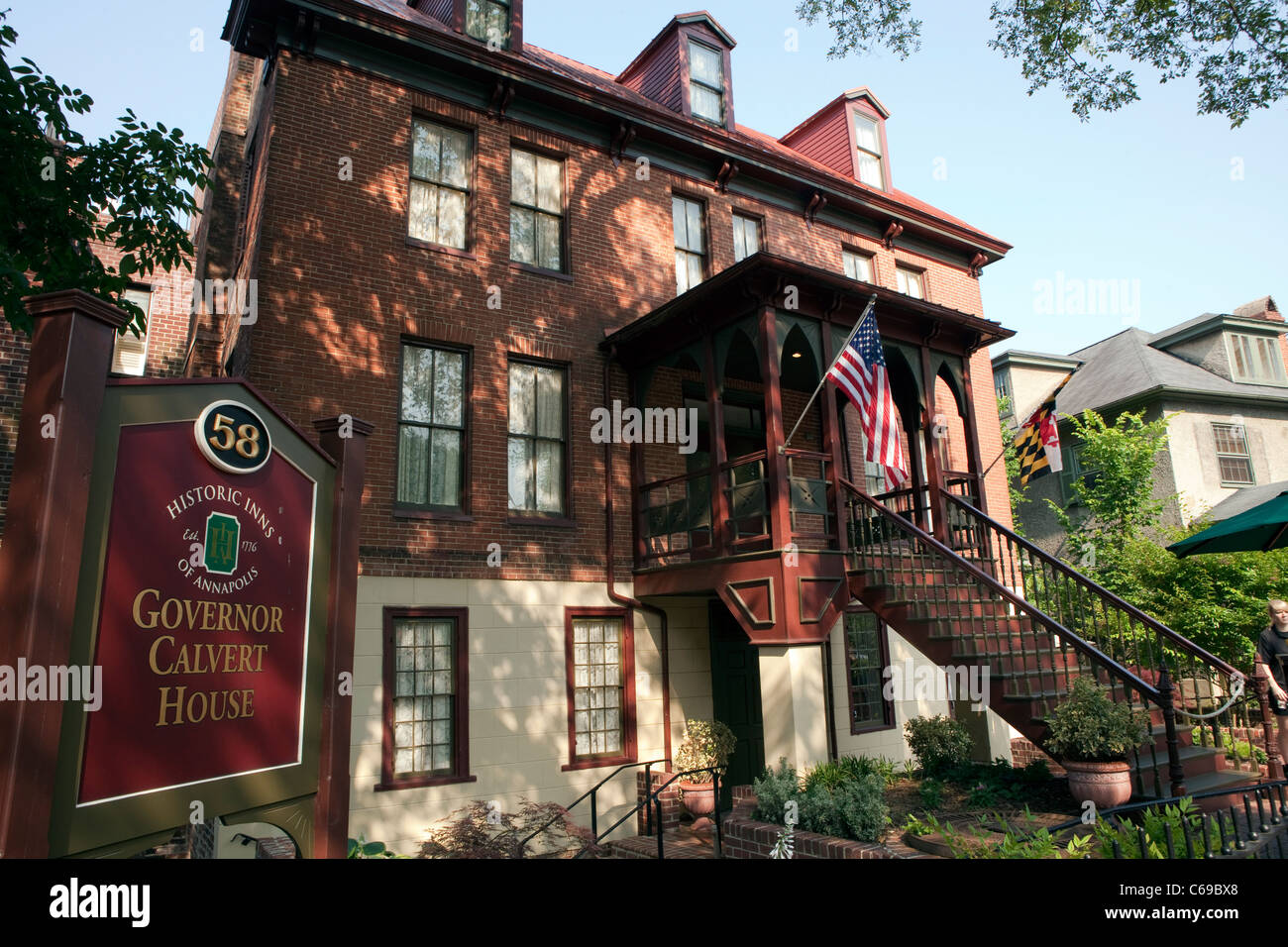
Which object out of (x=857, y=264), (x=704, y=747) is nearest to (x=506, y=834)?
(x=704, y=747)

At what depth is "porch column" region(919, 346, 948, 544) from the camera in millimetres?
11992

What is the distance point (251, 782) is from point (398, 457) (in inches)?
274

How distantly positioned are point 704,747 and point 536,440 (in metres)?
4.94

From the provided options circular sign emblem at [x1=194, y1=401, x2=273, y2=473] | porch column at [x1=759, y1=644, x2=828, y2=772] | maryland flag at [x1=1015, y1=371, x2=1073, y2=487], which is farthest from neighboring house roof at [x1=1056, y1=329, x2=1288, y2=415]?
circular sign emblem at [x1=194, y1=401, x2=273, y2=473]

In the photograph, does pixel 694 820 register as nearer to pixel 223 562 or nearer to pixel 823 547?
pixel 823 547

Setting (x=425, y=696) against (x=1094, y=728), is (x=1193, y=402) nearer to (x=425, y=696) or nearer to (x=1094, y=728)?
(x=1094, y=728)

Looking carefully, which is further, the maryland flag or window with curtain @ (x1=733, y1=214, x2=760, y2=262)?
window with curtain @ (x1=733, y1=214, x2=760, y2=262)

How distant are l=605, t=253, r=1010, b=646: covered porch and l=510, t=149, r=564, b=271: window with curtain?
6.02ft

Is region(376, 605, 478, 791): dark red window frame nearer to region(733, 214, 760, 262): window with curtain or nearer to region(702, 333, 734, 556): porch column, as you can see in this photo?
region(702, 333, 734, 556): porch column

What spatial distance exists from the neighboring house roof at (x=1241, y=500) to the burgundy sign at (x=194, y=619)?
25.6m

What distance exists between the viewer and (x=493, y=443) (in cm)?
1147

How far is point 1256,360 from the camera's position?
27297 mm

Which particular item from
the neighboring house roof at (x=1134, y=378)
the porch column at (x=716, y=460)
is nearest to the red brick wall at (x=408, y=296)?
the porch column at (x=716, y=460)

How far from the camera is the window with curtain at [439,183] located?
1178 centimetres
